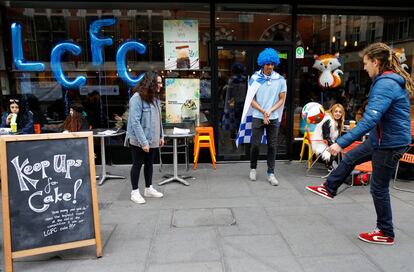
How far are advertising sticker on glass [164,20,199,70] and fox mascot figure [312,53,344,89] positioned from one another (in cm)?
239

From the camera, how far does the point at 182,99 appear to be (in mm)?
6680

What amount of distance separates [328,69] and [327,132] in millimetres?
1874

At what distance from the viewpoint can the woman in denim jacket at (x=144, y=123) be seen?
4.27m

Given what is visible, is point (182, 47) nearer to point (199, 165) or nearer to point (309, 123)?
point (199, 165)

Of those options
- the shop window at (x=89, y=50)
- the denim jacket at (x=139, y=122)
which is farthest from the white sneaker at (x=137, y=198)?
the shop window at (x=89, y=50)

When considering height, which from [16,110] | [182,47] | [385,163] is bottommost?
[385,163]

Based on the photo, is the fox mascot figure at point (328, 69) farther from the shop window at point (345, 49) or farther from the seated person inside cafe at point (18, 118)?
the seated person inside cafe at point (18, 118)

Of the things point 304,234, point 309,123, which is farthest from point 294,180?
point 304,234

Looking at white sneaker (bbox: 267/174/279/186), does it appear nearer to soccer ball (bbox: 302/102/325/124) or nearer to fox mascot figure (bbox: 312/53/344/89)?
soccer ball (bbox: 302/102/325/124)

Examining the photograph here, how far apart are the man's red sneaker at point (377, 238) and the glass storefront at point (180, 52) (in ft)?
11.3

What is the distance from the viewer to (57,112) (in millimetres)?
6602

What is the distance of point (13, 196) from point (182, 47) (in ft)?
14.5

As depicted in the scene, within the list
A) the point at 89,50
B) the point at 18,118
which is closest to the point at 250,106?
the point at 89,50

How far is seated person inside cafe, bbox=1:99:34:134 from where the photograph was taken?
5.29 m
